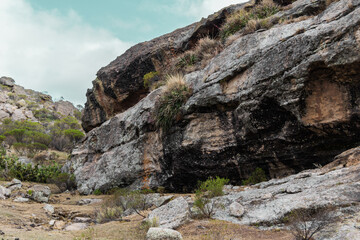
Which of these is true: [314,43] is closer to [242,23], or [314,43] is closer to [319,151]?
[319,151]

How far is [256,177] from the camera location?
743cm

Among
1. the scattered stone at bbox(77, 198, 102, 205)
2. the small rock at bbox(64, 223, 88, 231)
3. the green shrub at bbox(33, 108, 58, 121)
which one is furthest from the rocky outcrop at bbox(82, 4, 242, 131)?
the green shrub at bbox(33, 108, 58, 121)

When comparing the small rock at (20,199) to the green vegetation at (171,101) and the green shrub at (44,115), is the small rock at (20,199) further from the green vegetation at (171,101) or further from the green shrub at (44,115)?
the green shrub at (44,115)

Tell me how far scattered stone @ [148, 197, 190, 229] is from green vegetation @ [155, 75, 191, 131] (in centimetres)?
389

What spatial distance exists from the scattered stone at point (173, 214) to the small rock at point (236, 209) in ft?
2.99

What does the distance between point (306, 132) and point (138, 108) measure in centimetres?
777

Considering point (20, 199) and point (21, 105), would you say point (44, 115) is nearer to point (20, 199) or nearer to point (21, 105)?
point (21, 105)

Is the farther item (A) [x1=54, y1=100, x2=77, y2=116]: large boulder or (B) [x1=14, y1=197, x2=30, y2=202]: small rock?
(A) [x1=54, y1=100, x2=77, y2=116]: large boulder

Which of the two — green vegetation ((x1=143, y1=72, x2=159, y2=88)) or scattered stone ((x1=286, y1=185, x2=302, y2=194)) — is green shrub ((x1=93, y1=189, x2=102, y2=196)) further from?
scattered stone ((x1=286, y1=185, x2=302, y2=194))

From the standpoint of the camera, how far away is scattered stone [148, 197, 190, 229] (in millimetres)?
5039

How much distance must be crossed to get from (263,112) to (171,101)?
362 centimetres

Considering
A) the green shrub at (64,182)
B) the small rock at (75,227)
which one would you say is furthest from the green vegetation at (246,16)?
the green shrub at (64,182)

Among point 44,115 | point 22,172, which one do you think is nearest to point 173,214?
point 22,172

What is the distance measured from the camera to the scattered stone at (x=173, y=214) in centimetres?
504
